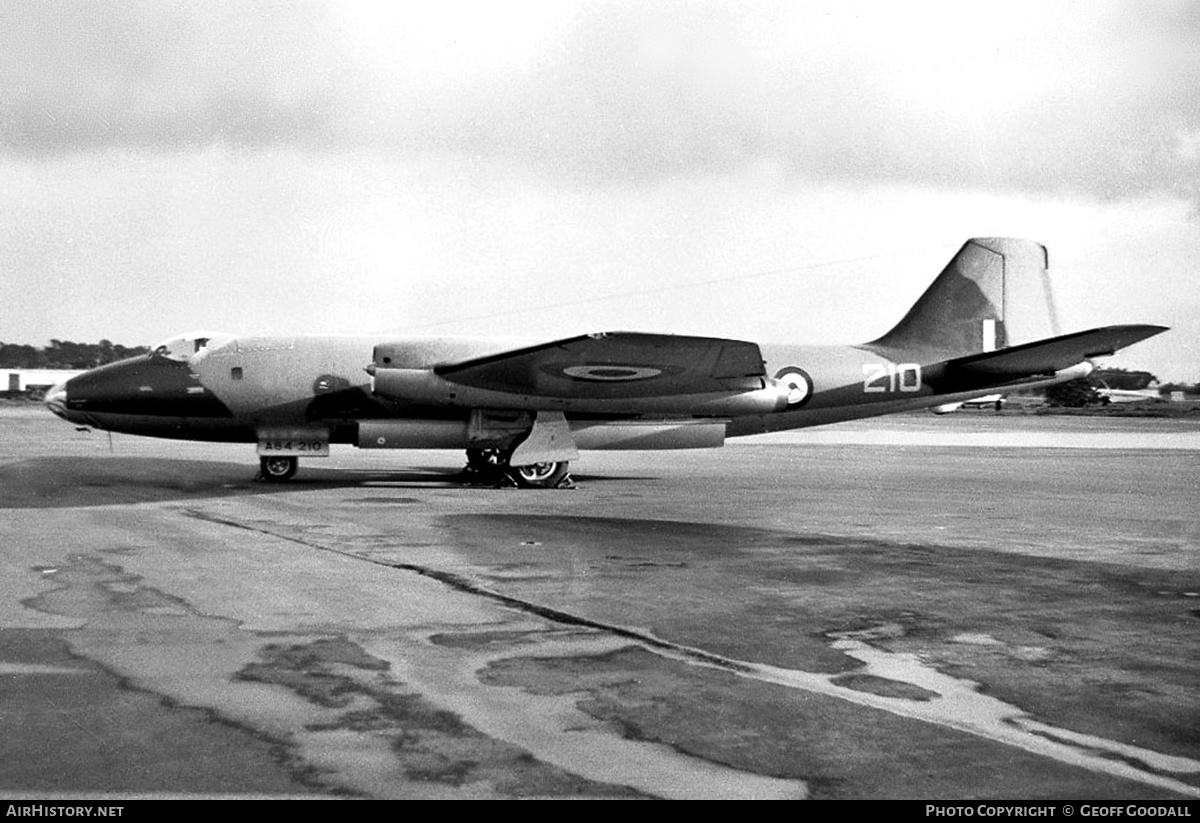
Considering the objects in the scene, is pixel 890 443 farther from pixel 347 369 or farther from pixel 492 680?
pixel 492 680

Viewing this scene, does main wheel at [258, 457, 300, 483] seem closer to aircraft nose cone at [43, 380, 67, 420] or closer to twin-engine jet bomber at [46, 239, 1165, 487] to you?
twin-engine jet bomber at [46, 239, 1165, 487]

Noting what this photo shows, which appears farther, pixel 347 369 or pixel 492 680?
pixel 347 369

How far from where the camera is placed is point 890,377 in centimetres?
2472

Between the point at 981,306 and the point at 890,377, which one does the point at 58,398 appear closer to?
the point at 890,377

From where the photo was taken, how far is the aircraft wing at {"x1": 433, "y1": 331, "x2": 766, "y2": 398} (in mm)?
20453

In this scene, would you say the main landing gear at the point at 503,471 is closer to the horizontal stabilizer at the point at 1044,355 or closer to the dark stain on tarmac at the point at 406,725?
the horizontal stabilizer at the point at 1044,355

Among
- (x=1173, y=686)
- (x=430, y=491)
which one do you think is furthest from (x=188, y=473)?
(x=1173, y=686)

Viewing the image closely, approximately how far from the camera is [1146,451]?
36062 mm

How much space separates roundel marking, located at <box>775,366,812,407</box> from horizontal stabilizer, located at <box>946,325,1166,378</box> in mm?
3190

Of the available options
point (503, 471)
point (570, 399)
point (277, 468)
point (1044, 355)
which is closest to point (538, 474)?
point (503, 471)

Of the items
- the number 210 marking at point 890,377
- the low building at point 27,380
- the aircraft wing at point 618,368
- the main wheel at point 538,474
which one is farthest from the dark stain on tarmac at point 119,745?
the low building at point 27,380

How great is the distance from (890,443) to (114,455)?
25.2m

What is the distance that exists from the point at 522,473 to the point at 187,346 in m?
6.82

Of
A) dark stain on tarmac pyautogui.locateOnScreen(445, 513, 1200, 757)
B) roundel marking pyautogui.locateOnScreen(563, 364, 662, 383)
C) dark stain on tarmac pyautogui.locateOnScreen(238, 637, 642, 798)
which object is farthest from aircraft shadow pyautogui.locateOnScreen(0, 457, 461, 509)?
dark stain on tarmac pyautogui.locateOnScreen(238, 637, 642, 798)
